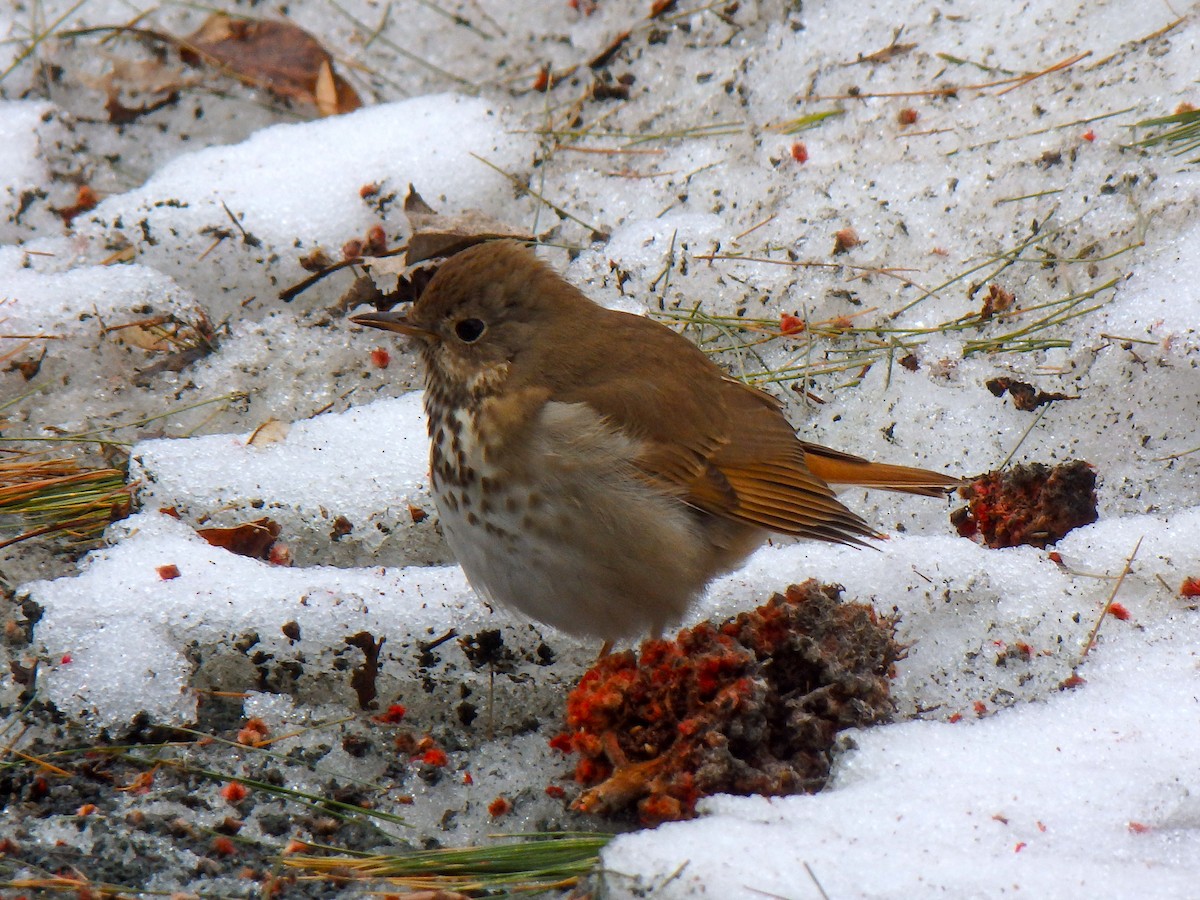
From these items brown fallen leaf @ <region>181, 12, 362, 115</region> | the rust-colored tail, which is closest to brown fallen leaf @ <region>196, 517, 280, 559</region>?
the rust-colored tail

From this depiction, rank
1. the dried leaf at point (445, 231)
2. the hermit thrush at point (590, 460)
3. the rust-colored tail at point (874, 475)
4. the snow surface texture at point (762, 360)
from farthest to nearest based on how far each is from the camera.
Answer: the dried leaf at point (445, 231) → the rust-colored tail at point (874, 475) → the hermit thrush at point (590, 460) → the snow surface texture at point (762, 360)

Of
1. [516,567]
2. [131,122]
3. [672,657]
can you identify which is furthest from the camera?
[131,122]

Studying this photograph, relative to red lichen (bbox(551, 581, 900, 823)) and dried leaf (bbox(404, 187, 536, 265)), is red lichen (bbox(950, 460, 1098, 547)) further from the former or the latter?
dried leaf (bbox(404, 187, 536, 265))

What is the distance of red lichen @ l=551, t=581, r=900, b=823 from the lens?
2.64m

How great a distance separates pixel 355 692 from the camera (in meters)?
3.15

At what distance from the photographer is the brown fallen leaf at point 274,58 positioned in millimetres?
5461

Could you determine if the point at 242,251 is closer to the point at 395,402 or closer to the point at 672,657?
the point at 395,402

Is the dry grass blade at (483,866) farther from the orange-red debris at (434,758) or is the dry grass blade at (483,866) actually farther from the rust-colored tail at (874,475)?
the rust-colored tail at (874,475)

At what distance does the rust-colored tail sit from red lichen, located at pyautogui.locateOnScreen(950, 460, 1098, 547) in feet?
0.42

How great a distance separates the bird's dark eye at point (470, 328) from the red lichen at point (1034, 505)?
1463 millimetres

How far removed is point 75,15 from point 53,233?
4.83ft

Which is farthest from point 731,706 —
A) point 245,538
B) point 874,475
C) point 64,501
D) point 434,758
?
point 64,501

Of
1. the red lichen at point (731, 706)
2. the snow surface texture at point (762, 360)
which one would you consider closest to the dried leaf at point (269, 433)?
the snow surface texture at point (762, 360)

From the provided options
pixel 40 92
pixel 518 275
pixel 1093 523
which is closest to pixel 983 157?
pixel 1093 523
